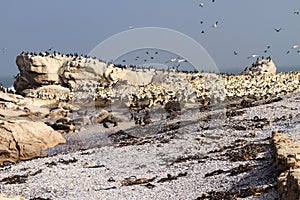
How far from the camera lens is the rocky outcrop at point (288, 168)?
7.61 metres

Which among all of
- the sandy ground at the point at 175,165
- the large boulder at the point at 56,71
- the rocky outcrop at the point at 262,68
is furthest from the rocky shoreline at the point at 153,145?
the rocky outcrop at the point at 262,68

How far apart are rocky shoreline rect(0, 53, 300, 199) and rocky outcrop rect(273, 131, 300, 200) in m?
0.06

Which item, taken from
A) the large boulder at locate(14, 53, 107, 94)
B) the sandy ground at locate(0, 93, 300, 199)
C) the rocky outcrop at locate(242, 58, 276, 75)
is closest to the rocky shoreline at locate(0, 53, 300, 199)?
the sandy ground at locate(0, 93, 300, 199)

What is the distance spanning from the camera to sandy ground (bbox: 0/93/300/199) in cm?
1192

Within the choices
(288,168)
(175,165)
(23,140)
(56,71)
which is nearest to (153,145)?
(175,165)

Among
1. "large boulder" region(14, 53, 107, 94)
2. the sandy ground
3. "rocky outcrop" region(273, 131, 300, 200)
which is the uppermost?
"large boulder" region(14, 53, 107, 94)

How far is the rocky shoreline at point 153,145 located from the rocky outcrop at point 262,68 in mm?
10893

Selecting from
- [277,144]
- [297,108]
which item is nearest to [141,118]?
[297,108]

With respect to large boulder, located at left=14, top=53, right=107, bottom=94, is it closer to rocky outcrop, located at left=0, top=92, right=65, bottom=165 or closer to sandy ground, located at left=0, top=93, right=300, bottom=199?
rocky outcrop, located at left=0, top=92, right=65, bottom=165

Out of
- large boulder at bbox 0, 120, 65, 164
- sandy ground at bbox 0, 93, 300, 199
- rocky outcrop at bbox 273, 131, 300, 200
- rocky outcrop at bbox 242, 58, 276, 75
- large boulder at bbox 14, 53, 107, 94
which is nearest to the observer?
rocky outcrop at bbox 273, 131, 300, 200

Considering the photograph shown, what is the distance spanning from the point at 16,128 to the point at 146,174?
1019cm

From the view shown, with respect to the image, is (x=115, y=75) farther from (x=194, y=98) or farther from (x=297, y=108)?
(x=297, y=108)

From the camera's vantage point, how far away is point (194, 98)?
122ft

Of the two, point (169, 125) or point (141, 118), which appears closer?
point (169, 125)
